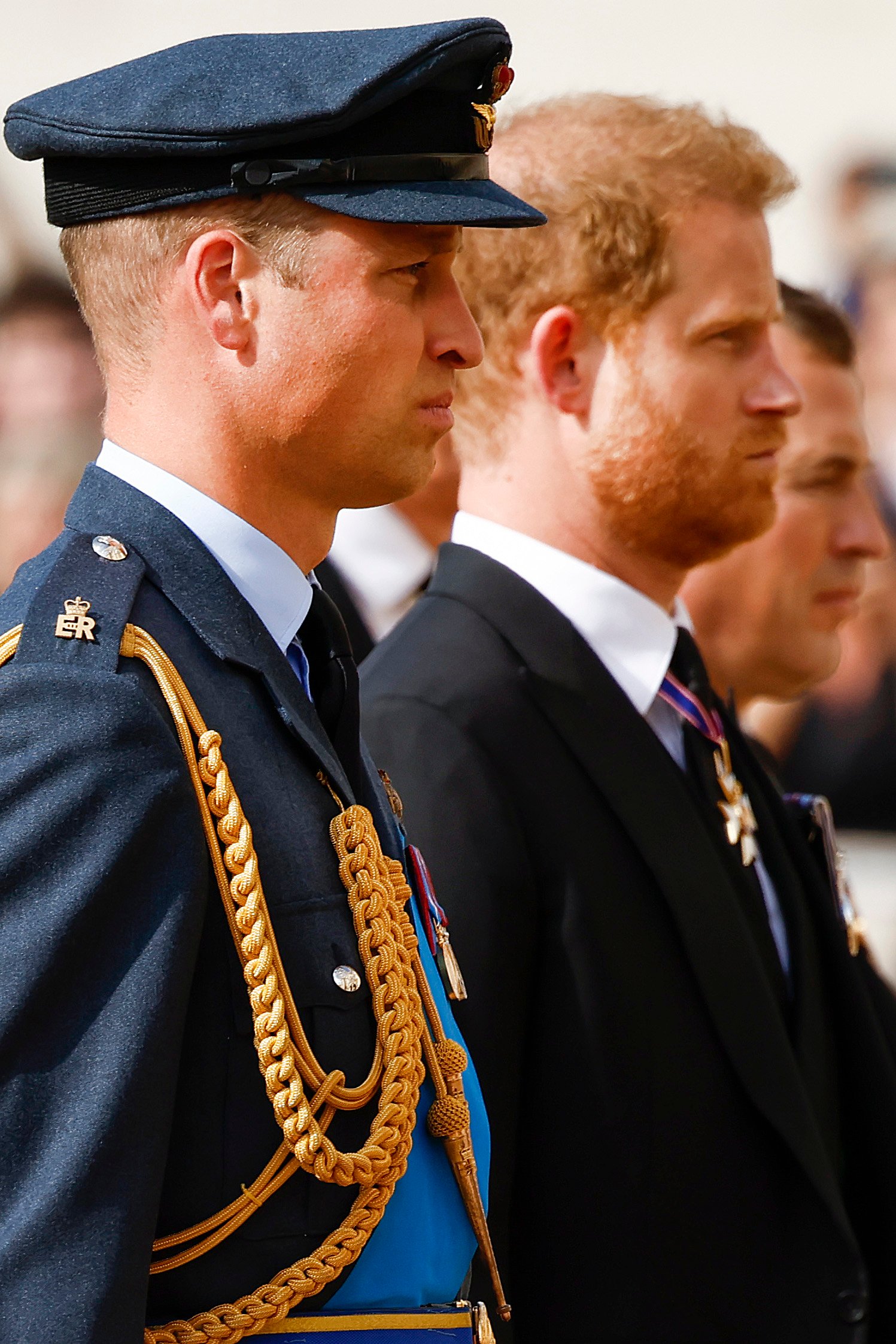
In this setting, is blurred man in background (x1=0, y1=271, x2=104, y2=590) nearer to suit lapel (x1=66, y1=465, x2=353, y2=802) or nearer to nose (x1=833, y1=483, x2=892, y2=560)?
nose (x1=833, y1=483, x2=892, y2=560)

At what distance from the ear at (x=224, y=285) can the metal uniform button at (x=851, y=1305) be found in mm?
1387

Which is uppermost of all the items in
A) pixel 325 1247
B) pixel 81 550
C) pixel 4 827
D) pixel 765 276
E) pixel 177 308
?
pixel 765 276

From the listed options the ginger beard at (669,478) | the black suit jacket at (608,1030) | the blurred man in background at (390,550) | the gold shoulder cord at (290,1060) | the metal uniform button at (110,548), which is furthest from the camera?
the blurred man in background at (390,550)

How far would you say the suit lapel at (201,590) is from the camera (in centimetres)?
145

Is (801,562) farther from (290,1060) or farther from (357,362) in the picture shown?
(290,1060)

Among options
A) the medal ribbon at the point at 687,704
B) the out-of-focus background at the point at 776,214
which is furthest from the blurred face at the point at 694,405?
the out-of-focus background at the point at 776,214

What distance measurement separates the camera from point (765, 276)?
241cm

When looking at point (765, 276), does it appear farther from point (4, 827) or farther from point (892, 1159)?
point (4, 827)

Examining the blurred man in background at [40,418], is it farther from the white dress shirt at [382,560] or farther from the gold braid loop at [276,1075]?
the gold braid loop at [276,1075]

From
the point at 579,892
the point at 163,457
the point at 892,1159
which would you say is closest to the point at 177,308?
the point at 163,457

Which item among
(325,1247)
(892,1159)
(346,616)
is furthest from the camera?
(346,616)

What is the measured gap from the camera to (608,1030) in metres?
2.03

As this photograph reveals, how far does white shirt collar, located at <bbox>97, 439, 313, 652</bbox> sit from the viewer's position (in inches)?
58.6

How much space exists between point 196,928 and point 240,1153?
0.19 m
